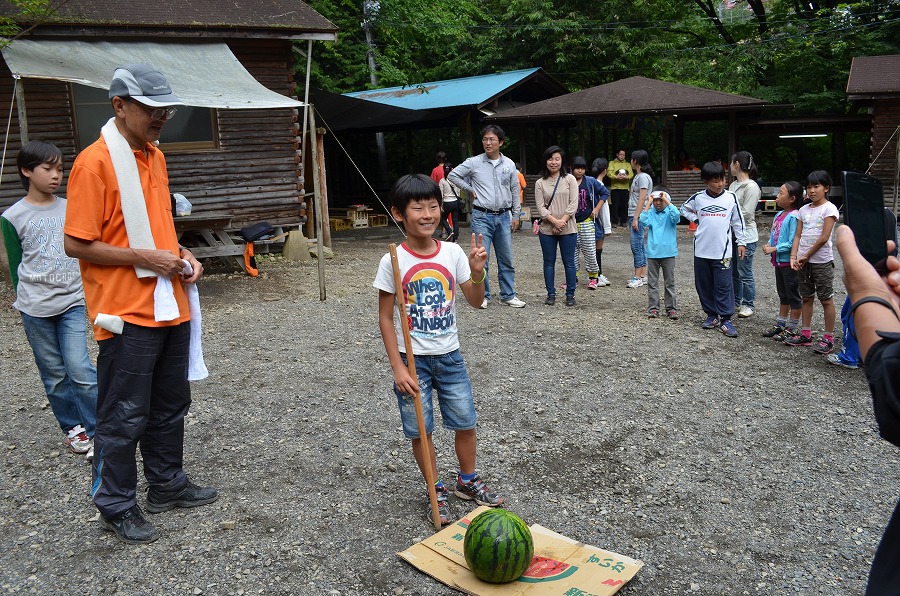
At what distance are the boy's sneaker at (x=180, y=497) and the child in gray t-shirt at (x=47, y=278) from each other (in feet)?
3.01

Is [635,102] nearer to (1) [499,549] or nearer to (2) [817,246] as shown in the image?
(2) [817,246]

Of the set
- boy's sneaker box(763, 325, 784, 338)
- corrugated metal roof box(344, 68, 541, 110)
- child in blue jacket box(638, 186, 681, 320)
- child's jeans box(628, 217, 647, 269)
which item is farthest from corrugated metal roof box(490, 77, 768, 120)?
boy's sneaker box(763, 325, 784, 338)

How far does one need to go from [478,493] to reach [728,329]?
4.41 meters

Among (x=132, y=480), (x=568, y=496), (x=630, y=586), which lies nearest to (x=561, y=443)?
(x=568, y=496)

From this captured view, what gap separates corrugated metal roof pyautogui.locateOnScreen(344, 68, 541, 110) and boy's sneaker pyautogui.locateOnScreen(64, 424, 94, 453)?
569 inches

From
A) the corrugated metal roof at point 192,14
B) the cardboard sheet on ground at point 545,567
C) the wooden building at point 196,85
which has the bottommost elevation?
the cardboard sheet on ground at point 545,567

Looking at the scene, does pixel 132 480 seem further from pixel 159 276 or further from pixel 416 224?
pixel 416 224

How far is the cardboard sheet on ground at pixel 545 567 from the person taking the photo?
121 inches

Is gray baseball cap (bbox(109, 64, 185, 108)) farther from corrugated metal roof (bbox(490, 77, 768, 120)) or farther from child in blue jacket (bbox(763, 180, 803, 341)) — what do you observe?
corrugated metal roof (bbox(490, 77, 768, 120))

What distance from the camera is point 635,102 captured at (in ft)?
59.8

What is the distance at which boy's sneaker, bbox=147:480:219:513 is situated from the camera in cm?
384

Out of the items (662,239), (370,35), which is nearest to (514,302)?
(662,239)

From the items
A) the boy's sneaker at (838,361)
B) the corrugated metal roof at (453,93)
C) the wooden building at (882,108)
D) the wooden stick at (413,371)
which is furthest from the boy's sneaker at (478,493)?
the wooden building at (882,108)

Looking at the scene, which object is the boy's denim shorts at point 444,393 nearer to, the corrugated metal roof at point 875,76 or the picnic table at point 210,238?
the picnic table at point 210,238
